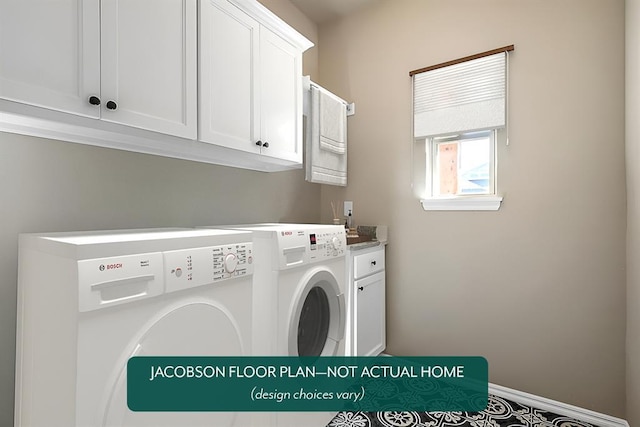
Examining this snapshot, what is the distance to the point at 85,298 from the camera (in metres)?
0.83

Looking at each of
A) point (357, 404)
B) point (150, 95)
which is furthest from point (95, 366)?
point (357, 404)

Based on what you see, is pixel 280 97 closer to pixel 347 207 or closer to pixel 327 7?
pixel 347 207

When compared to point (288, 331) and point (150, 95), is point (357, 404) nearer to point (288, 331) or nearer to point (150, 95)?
point (288, 331)

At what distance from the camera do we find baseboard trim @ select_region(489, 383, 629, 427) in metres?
1.81

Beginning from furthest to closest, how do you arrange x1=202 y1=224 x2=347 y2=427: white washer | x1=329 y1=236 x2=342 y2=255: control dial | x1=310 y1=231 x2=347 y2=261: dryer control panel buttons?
x1=329 y1=236 x2=342 y2=255: control dial
x1=310 y1=231 x2=347 y2=261: dryer control panel buttons
x1=202 y1=224 x2=347 y2=427: white washer

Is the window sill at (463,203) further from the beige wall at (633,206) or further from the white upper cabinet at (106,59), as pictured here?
the white upper cabinet at (106,59)

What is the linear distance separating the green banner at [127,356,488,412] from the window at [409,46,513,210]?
114 cm

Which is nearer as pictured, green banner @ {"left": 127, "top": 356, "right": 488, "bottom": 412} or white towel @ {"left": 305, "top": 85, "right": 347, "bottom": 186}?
green banner @ {"left": 127, "top": 356, "right": 488, "bottom": 412}

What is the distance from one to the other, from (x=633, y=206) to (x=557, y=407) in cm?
122

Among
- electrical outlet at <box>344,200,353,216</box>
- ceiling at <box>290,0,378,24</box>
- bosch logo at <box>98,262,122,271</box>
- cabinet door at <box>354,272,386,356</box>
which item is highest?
ceiling at <box>290,0,378,24</box>

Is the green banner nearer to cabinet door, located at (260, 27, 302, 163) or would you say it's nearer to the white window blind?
cabinet door, located at (260, 27, 302, 163)

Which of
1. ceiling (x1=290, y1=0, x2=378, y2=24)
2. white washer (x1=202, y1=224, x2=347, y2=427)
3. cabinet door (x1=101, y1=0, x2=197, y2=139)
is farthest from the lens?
ceiling (x1=290, y1=0, x2=378, y2=24)

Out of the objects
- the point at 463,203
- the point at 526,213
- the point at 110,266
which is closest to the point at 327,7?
the point at 463,203

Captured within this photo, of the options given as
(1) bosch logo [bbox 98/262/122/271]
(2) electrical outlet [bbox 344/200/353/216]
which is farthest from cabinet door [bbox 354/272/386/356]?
(1) bosch logo [bbox 98/262/122/271]
